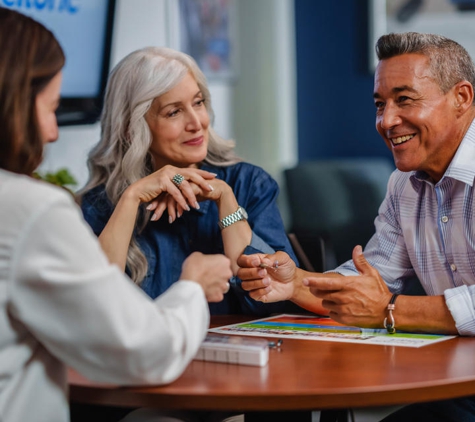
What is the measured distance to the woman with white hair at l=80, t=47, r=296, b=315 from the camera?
2.11 meters

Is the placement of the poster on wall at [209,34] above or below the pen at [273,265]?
above

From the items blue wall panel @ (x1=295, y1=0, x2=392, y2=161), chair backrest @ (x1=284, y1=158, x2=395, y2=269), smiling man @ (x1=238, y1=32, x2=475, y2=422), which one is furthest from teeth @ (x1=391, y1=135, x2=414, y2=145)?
blue wall panel @ (x1=295, y1=0, x2=392, y2=161)

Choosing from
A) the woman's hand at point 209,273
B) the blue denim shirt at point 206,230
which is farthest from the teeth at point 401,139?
the woman's hand at point 209,273

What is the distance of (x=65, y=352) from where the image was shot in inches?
44.3

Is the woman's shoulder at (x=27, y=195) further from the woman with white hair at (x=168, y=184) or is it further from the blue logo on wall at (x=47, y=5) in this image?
the blue logo on wall at (x=47, y=5)

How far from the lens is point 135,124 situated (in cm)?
224

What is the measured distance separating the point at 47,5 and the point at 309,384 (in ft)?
6.59

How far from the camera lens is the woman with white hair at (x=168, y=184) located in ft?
6.91

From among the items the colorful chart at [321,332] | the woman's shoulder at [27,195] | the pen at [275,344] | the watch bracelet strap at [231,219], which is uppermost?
the woman's shoulder at [27,195]

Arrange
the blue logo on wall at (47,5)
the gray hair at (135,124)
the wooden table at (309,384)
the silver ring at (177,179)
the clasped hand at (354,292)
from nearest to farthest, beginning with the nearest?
the wooden table at (309,384)
the clasped hand at (354,292)
the silver ring at (177,179)
the gray hair at (135,124)
the blue logo on wall at (47,5)

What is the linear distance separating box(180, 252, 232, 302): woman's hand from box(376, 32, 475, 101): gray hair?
921 mm

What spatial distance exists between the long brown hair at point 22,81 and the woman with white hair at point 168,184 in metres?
0.88

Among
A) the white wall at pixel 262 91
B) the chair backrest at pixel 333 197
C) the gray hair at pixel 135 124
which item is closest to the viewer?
the gray hair at pixel 135 124

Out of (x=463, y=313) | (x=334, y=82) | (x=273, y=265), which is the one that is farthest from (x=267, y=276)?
(x=334, y=82)
